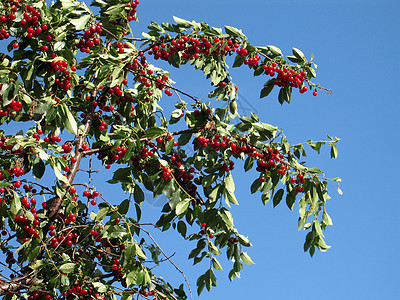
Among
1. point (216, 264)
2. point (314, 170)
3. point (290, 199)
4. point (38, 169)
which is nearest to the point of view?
point (38, 169)

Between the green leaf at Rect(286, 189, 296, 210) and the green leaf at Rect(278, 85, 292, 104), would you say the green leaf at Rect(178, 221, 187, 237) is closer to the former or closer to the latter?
the green leaf at Rect(286, 189, 296, 210)

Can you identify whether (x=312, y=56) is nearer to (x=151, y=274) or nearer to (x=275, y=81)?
(x=275, y=81)

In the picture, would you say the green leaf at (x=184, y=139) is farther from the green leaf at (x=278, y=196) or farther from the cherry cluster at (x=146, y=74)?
the green leaf at (x=278, y=196)

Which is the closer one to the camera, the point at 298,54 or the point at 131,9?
the point at 298,54

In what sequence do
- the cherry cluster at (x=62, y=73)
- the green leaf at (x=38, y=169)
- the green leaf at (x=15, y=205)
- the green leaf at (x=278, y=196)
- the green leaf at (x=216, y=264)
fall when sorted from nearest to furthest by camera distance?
1. the green leaf at (x=15, y=205)
2. the green leaf at (x=38, y=169)
3. the cherry cluster at (x=62, y=73)
4. the green leaf at (x=278, y=196)
5. the green leaf at (x=216, y=264)

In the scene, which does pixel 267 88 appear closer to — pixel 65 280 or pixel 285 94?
pixel 285 94

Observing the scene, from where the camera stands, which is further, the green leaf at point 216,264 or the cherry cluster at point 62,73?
the green leaf at point 216,264

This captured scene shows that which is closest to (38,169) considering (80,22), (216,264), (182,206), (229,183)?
(182,206)

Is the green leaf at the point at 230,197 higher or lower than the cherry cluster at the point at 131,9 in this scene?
lower

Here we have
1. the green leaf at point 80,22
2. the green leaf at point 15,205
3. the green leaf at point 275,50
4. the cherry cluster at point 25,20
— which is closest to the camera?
the green leaf at point 15,205

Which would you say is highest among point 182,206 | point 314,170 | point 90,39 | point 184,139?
point 90,39

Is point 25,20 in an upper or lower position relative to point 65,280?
upper

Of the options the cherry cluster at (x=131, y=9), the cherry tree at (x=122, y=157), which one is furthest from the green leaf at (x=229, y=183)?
the cherry cluster at (x=131, y=9)

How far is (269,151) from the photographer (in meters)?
4.62
